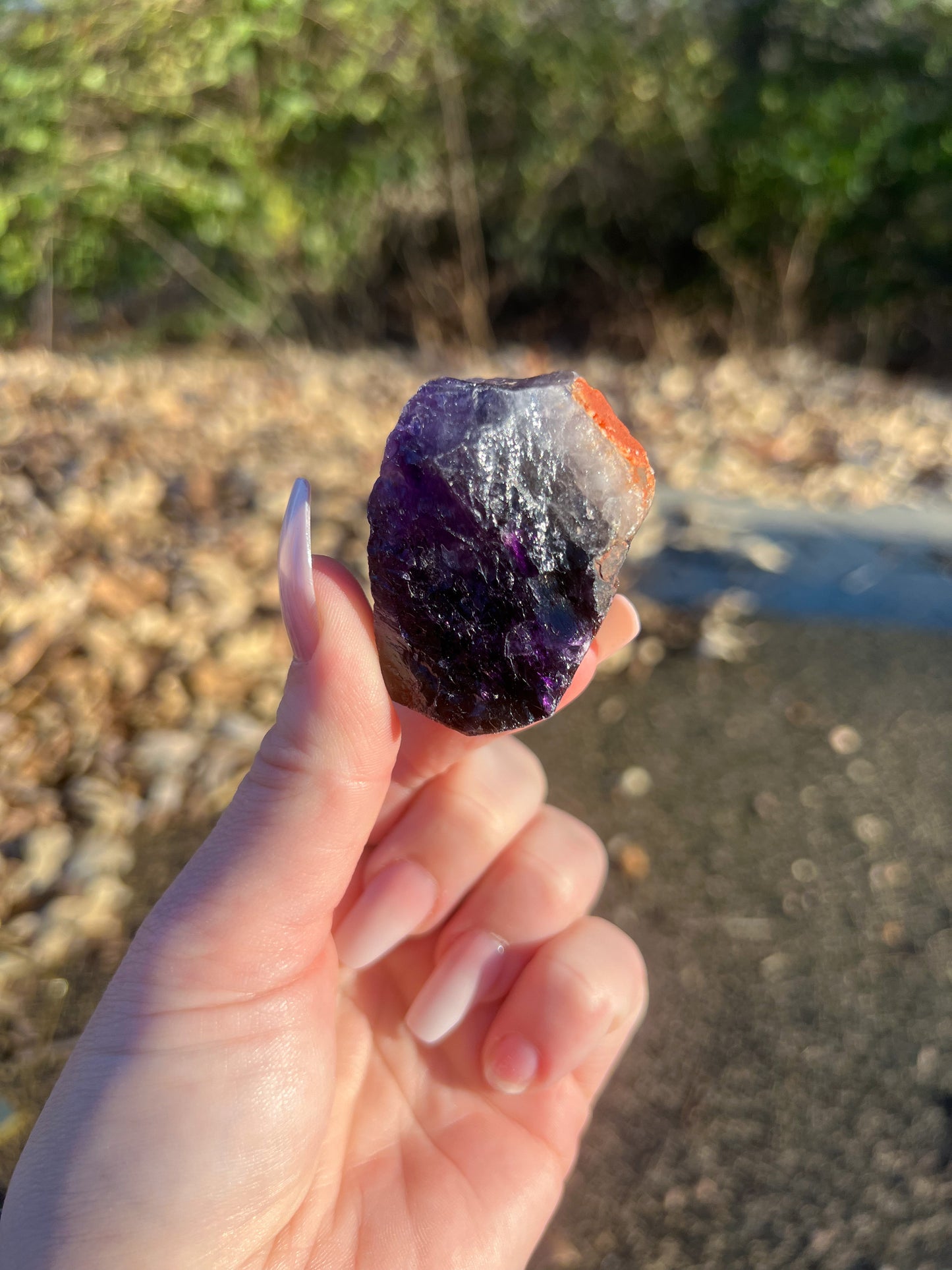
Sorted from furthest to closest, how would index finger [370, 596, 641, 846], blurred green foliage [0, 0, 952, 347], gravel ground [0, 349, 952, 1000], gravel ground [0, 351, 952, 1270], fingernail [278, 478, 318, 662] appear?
blurred green foliage [0, 0, 952, 347] → gravel ground [0, 349, 952, 1000] → gravel ground [0, 351, 952, 1270] → index finger [370, 596, 641, 846] → fingernail [278, 478, 318, 662]

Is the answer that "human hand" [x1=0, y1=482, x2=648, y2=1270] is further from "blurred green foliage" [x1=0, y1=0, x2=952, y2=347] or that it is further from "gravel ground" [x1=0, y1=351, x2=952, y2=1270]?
"blurred green foliage" [x1=0, y1=0, x2=952, y2=347]

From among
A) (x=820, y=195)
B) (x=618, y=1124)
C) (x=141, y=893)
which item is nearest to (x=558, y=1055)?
(x=618, y=1124)

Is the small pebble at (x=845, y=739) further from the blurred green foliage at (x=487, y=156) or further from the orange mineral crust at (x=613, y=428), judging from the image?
the blurred green foliage at (x=487, y=156)

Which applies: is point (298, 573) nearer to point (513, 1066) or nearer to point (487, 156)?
point (513, 1066)

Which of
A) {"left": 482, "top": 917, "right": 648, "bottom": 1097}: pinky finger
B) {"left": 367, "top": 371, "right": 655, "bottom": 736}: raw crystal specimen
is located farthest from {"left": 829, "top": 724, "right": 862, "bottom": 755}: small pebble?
{"left": 367, "top": 371, "right": 655, "bottom": 736}: raw crystal specimen

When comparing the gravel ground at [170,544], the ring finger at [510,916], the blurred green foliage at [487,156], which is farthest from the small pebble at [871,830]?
the blurred green foliage at [487,156]

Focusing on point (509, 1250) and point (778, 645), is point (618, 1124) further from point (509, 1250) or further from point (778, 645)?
point (778, 645)
